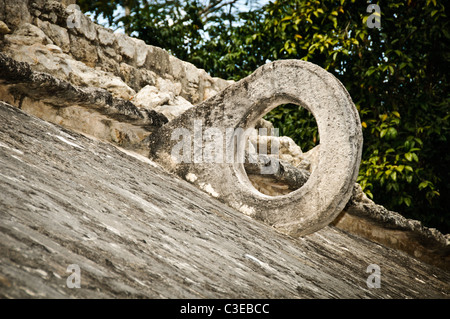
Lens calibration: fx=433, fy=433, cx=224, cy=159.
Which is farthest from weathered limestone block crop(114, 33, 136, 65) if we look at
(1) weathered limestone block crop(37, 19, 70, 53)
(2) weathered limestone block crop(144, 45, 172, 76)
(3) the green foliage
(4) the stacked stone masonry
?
(3) the green foliage

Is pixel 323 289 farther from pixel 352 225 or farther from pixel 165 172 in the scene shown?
pixel 352 225

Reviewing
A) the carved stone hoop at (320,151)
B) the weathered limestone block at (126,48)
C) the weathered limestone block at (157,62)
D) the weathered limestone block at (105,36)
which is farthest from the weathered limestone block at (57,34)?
the carved stone hoop at (320,151)

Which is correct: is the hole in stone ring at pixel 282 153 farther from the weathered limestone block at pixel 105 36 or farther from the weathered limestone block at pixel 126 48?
the weathered limestone block at pixel 105 36

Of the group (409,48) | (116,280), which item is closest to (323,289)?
(116,280)

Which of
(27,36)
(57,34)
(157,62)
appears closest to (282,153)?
(157,62)

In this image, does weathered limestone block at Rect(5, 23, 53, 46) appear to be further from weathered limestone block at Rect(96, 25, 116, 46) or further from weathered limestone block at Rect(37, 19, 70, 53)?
weathered limestone block at Rect(96, 25, 116, 46)

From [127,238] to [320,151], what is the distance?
141 centimetres

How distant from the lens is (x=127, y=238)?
1502 millimetres

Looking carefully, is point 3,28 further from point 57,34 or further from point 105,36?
point 105,36

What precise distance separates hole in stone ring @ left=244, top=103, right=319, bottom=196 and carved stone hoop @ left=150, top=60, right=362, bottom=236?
39 cm

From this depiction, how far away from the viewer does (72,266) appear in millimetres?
1140

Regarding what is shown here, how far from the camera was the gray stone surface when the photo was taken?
115 cm

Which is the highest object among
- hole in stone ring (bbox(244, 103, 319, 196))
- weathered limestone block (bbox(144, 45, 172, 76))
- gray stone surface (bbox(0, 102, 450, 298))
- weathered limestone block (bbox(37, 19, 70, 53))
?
weathered limestone block (bbox(144, 45, 172, 76))

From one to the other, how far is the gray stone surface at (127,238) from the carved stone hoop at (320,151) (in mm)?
118
